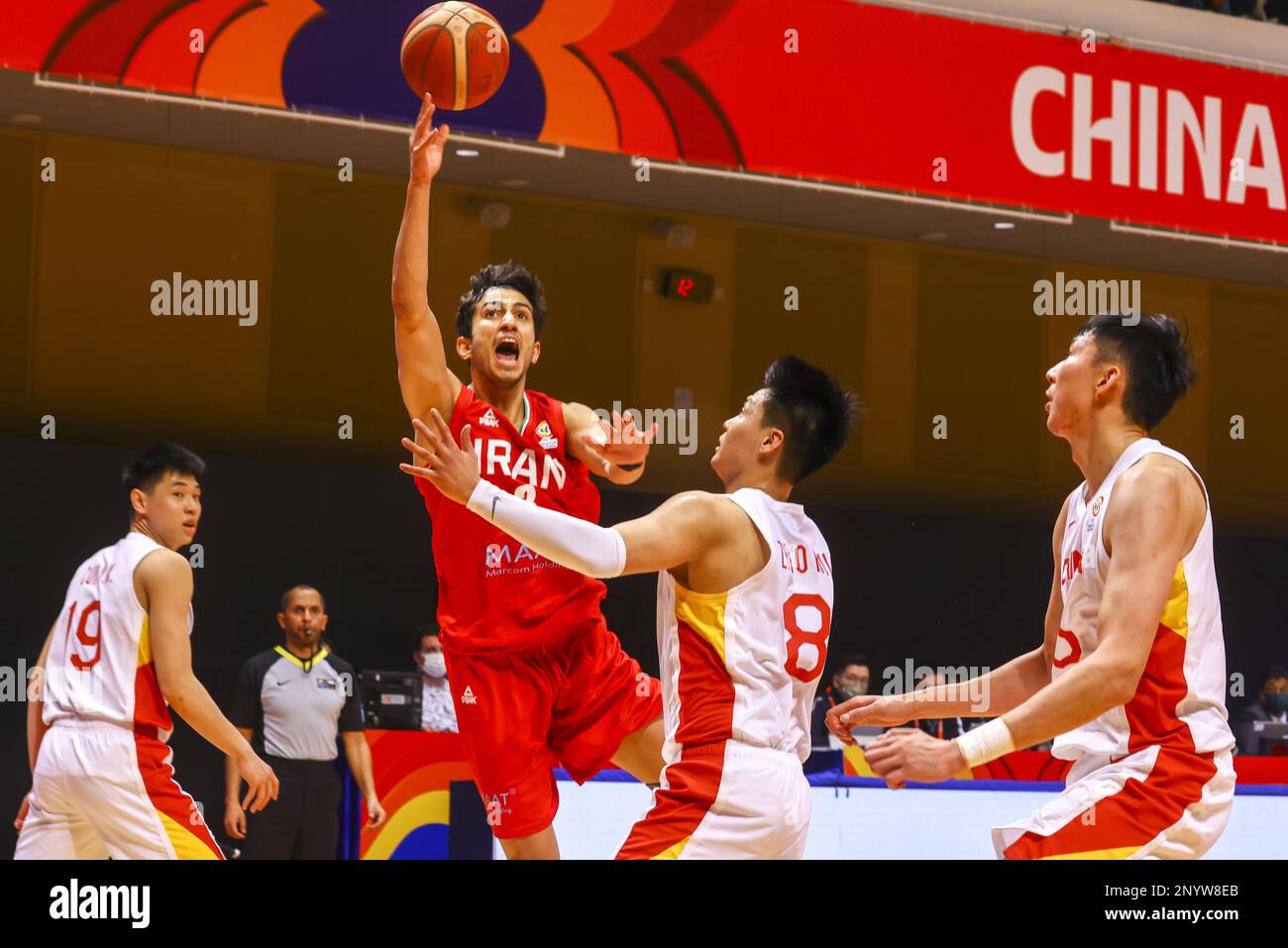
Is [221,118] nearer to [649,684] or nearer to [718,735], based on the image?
[649,684]

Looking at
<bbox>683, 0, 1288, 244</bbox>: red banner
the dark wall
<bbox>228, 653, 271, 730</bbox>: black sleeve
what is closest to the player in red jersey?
<bbox>228, 653, 271, 730</bbox>: black sleeve

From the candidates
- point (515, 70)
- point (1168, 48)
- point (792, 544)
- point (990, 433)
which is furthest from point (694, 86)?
point (990, 433)

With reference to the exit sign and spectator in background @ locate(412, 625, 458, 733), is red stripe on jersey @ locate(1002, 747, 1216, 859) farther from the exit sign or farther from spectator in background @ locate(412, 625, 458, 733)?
the exit sign

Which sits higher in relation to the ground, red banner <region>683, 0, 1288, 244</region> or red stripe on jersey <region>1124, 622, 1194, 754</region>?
red banner <region>683, 0, 1288, 244</region>

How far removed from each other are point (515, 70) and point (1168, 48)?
4.34 meters

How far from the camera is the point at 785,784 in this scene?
390 cm

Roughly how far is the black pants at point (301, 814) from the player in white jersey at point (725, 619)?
205 inches

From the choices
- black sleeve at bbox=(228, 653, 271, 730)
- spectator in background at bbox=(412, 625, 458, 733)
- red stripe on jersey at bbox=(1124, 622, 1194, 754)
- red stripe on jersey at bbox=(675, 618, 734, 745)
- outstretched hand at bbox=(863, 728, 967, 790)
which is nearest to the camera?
outstretched hand at bbox=(863, 728, 967, 790)

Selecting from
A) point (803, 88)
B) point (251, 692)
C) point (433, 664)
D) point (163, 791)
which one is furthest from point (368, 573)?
point (163, 791)

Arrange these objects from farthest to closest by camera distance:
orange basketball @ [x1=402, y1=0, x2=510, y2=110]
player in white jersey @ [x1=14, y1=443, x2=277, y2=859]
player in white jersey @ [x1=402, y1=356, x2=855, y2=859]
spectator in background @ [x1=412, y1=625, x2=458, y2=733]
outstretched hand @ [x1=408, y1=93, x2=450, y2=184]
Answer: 1. spectator in background @ [x1=412, y1=625, x2=458, y2=733]
2. orange basketball @ [x1=402, y1=0, x2=510, y2=110]
3. player in white jersey @ [x1=14, y1=443, x2=277, y2=859]
4. outstretched hand @ [x1=408, y1=93, x2=450, y2=184]
5. player in white jersey @ [x1=402, y1=356, x2=855, y2=859]

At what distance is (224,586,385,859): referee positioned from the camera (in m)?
8.80

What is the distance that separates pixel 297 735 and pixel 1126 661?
6.35 metres

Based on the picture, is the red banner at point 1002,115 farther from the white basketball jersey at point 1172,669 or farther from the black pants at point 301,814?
the white basketball jersey at point 1172,669
